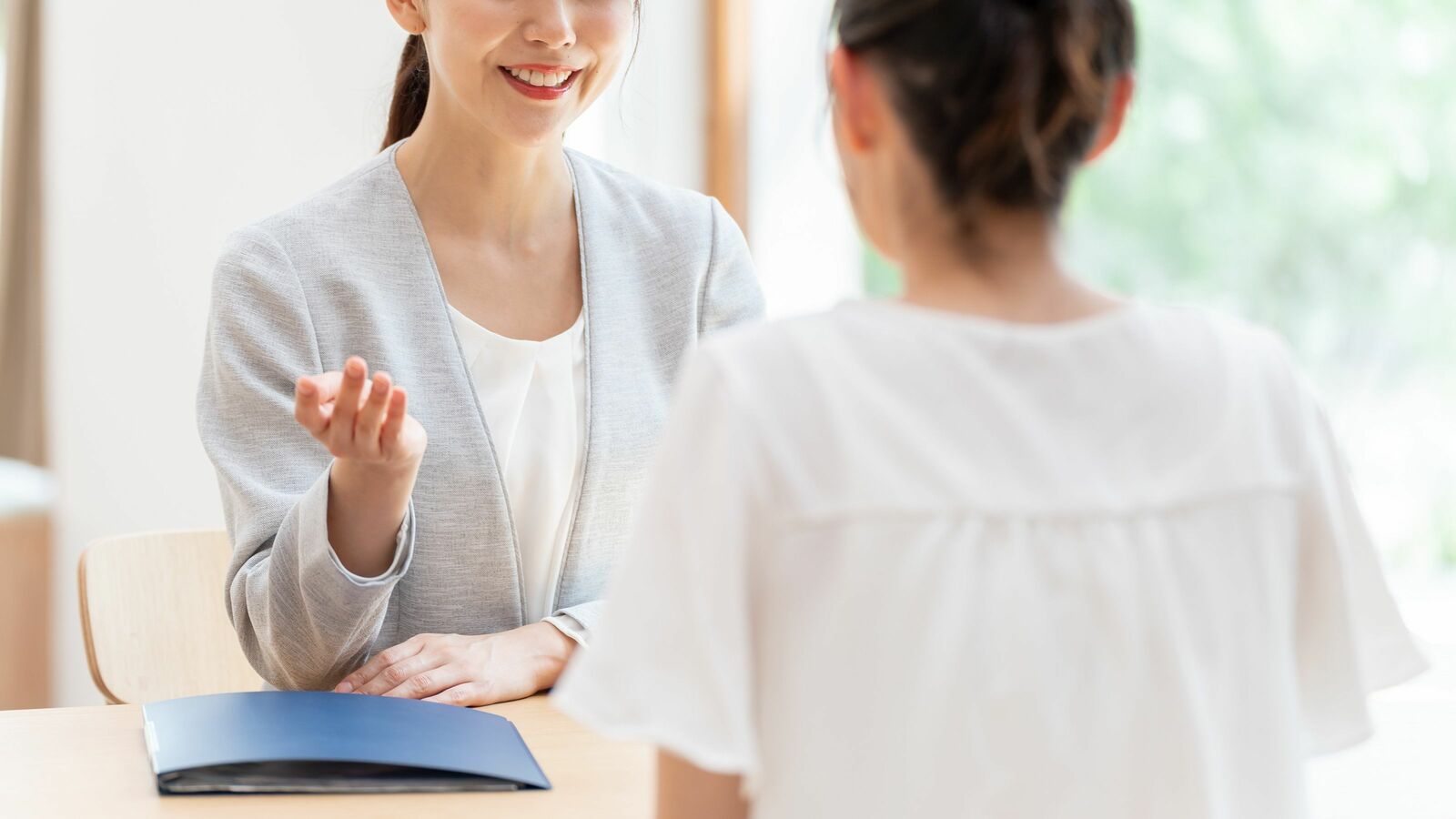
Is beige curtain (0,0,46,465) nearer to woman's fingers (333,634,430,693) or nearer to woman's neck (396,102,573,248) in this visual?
woman's neck (396,102,573,248)

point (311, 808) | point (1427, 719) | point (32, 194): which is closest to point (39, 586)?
point (32, 194)

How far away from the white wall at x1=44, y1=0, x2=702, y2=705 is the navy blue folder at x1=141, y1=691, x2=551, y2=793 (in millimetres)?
1689

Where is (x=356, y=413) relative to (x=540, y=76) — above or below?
below

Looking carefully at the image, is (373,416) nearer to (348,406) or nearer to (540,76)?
(348,406)

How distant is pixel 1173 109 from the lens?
3.10 m

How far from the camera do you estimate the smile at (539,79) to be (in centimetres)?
142

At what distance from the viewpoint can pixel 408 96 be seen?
1.67m

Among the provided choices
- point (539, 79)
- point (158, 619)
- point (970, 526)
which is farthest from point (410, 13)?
point (970, 526)

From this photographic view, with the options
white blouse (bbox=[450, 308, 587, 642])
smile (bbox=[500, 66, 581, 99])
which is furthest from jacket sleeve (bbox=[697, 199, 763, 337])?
smile (bbox=[500, 66, 581, 99])

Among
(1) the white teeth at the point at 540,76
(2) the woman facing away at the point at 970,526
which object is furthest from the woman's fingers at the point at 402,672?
(2) the woman facing away at the point at 970,526

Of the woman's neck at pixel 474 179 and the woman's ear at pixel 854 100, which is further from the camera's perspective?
the woman's neck at pixel 474 179

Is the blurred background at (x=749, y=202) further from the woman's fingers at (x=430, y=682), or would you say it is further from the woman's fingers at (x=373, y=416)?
the woman's fingers at (x=373, y=416)

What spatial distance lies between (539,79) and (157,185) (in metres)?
1.49

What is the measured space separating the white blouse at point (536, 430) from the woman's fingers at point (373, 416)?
38 centimetres
